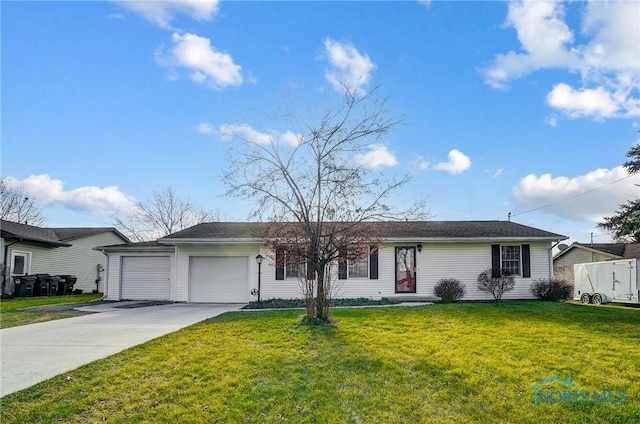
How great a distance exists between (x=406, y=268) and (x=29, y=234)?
18.4 m

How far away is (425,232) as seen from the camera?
52.7ft

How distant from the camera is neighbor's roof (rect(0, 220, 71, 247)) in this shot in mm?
18752

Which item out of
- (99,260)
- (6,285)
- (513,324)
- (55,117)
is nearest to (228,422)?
(513,324)

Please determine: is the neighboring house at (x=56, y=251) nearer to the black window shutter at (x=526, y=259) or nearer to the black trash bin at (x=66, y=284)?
the black trash bin at (x=66, y=284)

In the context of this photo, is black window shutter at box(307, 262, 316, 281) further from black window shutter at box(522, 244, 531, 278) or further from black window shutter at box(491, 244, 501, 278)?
black window shutter at box(522, 244, 531, 278)

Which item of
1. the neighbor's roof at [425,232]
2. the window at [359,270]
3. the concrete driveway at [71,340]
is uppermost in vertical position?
the neighbor's roof at [425,232]

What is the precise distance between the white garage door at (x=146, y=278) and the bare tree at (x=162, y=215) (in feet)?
53.0

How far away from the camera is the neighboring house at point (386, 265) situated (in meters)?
15.4

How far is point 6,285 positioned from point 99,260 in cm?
694

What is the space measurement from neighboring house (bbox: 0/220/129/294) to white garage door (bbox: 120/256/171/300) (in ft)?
20.8

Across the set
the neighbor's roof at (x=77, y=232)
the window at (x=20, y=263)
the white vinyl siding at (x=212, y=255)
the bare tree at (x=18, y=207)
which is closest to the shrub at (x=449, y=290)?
the white vinyl siding at (x=212, y=255)

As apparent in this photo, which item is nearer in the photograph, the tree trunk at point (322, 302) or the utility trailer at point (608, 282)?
the tree trunk at point (322, 302)

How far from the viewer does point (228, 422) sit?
442cm

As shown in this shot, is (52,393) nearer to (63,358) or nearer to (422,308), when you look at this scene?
(63,358)
